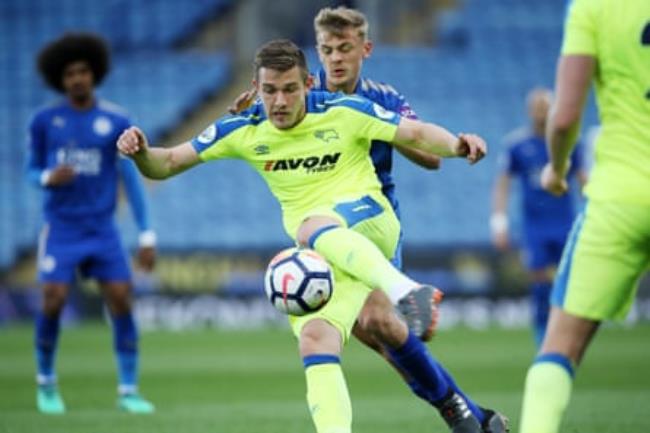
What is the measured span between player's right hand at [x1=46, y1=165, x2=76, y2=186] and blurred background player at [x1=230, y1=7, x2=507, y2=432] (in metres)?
3.02

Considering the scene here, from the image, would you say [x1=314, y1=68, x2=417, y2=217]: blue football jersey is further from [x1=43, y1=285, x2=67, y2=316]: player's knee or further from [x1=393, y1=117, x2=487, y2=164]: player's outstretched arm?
[x1=43, y1=285, x2=67, y2=316]: player's knee

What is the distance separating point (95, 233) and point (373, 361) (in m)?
5.18

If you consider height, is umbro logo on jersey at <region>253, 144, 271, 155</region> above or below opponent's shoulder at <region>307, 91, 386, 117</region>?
below

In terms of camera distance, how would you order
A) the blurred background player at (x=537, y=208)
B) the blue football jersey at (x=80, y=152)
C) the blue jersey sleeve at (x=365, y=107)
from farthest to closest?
the blurred background player at (x=537, y=208) < the blue football jersey at (x=80, y=152) < the blue jersey sleeve at (x=365, y=107)

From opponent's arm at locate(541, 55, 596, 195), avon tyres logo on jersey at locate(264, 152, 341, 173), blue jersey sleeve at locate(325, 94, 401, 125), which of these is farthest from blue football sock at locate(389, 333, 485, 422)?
opponent's arm at locate(541, 55, 596, 195)

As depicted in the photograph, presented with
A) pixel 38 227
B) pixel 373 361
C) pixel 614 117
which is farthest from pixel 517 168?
pixel 38 227

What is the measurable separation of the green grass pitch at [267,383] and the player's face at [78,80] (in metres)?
2.25

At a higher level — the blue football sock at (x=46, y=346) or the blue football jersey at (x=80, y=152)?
the blue football jersey at (x=80, y=152)

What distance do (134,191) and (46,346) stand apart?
4.21 feet

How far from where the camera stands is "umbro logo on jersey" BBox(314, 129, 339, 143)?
6.48 meters

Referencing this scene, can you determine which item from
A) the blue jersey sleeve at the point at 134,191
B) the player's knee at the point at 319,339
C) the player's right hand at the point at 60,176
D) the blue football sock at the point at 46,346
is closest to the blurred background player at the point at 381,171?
the player's knee at the point at 319,339

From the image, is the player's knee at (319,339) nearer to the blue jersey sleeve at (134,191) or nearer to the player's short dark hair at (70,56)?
the blue jersey sleeve at (134,191)

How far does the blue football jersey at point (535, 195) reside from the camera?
13812 millimetres

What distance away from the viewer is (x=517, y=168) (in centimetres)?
1405
